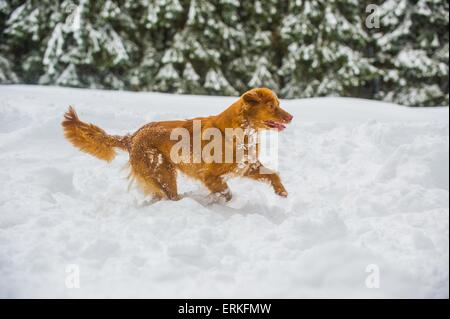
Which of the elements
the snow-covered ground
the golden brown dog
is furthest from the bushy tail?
the snow-covered ground

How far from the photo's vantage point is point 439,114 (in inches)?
200

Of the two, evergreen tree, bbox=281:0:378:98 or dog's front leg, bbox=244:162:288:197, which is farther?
evergreen tree, bbox=281:0:378:98

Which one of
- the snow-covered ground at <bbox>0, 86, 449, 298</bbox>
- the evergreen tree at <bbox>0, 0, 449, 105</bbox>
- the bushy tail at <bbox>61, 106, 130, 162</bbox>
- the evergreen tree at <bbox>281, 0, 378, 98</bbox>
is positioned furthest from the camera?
the evergreen tree at <bbox>281, 0, 378, 98</bbox>

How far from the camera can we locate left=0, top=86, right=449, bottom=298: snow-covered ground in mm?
2184

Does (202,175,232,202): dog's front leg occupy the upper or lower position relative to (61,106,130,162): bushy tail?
lower

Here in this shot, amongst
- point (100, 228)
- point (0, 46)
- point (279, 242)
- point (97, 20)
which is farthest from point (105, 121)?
point (0, 46)

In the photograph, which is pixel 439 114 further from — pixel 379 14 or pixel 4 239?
pixel 379 14

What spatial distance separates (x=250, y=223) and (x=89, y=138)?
161 cm

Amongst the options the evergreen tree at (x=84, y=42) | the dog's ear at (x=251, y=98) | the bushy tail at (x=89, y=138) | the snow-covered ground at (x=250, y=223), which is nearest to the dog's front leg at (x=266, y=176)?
the snow-covered ground at (x=250, y=223)

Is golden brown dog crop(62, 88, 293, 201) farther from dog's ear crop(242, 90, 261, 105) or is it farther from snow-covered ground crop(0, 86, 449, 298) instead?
snow-covered ground crop(0, 86, 449, 298)

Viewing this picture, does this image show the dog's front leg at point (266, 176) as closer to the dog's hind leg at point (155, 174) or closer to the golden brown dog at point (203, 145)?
the golden brown dog at point (203, 145)

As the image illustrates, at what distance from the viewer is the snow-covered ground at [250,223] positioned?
218 centimetres

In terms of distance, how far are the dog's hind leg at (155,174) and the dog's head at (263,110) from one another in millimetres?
742

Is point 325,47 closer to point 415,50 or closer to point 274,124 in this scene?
point 415,50
